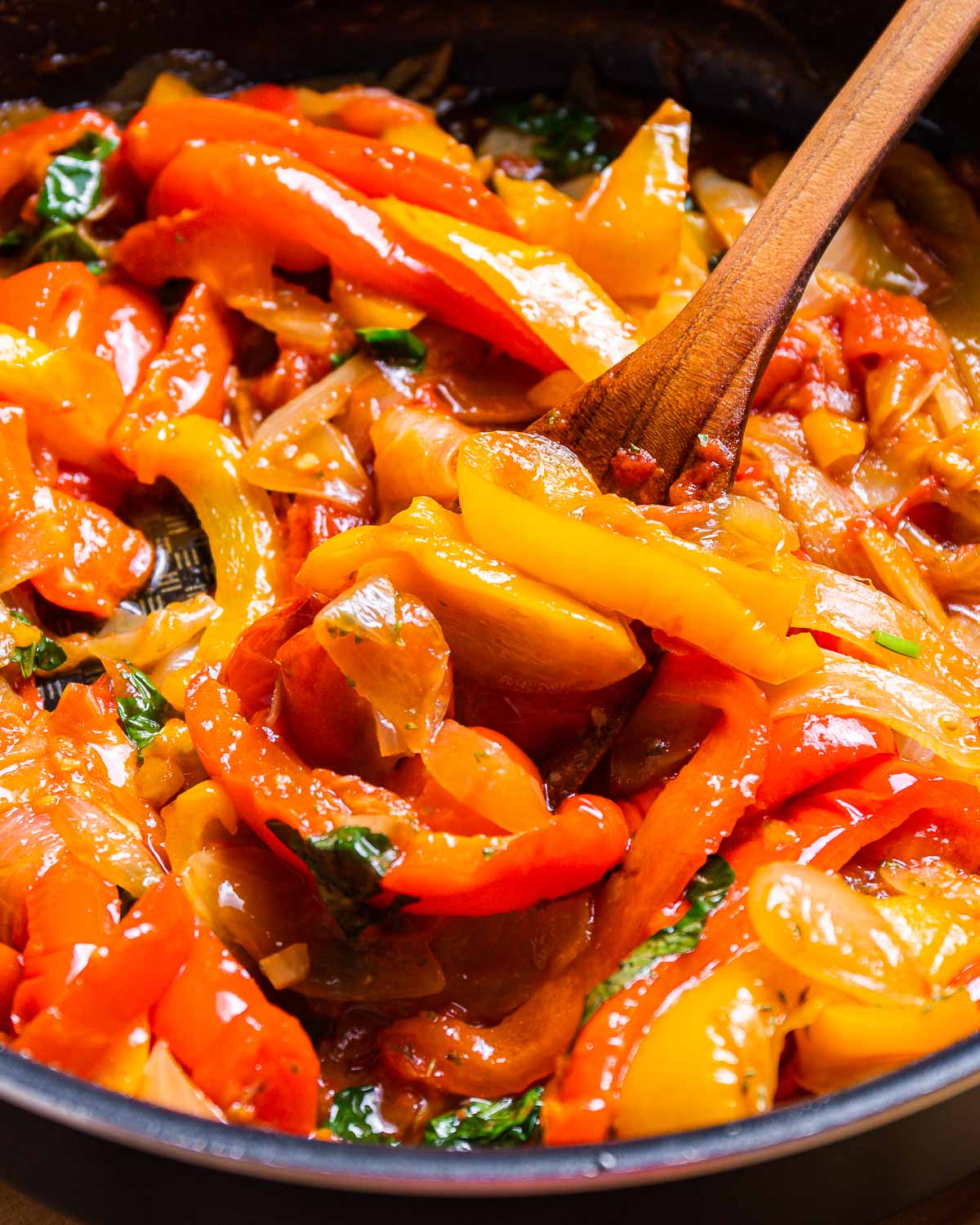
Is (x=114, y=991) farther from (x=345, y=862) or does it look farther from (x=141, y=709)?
(x=141, y=709)

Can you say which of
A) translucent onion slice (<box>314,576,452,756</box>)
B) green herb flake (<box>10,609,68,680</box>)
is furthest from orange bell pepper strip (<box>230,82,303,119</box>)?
translucent onion slice (<box>314,576,452,756</box>)

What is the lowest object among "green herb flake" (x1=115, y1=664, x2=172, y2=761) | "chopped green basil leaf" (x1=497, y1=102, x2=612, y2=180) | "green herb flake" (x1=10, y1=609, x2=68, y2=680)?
"green herb flake" (x1=10, y1=609, x2=68, y2=680)

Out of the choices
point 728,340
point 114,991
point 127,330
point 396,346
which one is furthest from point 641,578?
point 127,330

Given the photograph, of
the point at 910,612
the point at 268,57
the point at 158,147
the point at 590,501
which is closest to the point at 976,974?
the point at 910,612

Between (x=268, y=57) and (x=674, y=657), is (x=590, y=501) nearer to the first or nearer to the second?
(x=674, y=657)

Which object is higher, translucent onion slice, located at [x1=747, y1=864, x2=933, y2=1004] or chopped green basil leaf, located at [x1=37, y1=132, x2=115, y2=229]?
translucent onion slice, located at [x1=747, y1=864, x2=933, y2=1004]

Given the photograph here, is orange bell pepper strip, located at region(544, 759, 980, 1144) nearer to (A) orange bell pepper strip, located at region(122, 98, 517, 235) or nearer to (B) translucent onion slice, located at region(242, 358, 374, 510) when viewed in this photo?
(B) translucent onion slice, located at region(242, 358, 374, 510)

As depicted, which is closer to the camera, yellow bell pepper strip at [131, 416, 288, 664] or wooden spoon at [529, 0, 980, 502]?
wooden spoon at [529, 0, 980, 502]
